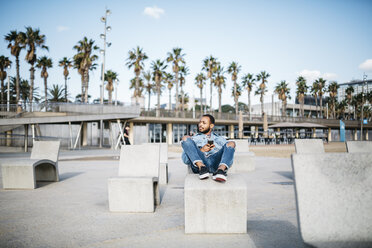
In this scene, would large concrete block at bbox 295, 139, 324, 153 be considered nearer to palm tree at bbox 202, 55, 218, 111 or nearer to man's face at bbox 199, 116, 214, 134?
man's face at bbox 199, 116, 214, 134

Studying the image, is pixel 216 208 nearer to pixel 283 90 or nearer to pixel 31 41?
pixel 31 41

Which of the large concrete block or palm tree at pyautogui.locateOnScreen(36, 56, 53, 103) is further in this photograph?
palm tree at pyautogui.locateOnScreen(36, 56, 53, 103)

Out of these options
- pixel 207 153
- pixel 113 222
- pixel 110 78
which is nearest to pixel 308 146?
pixel 207 153

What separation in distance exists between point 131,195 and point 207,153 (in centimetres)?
140

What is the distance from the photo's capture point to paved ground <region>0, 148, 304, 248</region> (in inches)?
120

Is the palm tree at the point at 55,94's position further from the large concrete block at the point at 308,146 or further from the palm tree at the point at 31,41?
the large concrete block at the point at 308,146

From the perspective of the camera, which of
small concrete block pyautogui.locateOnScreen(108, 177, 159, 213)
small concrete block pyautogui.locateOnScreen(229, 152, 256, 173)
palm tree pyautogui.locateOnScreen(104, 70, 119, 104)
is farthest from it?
palm tree pyautogui.locateOnScreen(104, 70, 119, 104)

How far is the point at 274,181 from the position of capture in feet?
23.7

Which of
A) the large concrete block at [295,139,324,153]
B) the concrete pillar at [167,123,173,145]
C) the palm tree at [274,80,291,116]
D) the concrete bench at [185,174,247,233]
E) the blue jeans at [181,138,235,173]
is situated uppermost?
the palm tree at [274,80,291,116]

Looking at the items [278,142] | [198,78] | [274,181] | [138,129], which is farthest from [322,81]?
[274,181]

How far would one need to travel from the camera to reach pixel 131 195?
14.5ft

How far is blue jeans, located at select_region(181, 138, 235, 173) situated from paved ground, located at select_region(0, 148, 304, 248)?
2.85 ft

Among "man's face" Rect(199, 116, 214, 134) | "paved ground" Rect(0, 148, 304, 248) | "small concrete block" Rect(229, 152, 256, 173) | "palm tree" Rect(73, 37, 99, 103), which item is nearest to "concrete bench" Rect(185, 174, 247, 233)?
"paved ground" Rect(0, 148, 304, 248)

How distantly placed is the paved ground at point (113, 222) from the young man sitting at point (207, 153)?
30.5 inches
